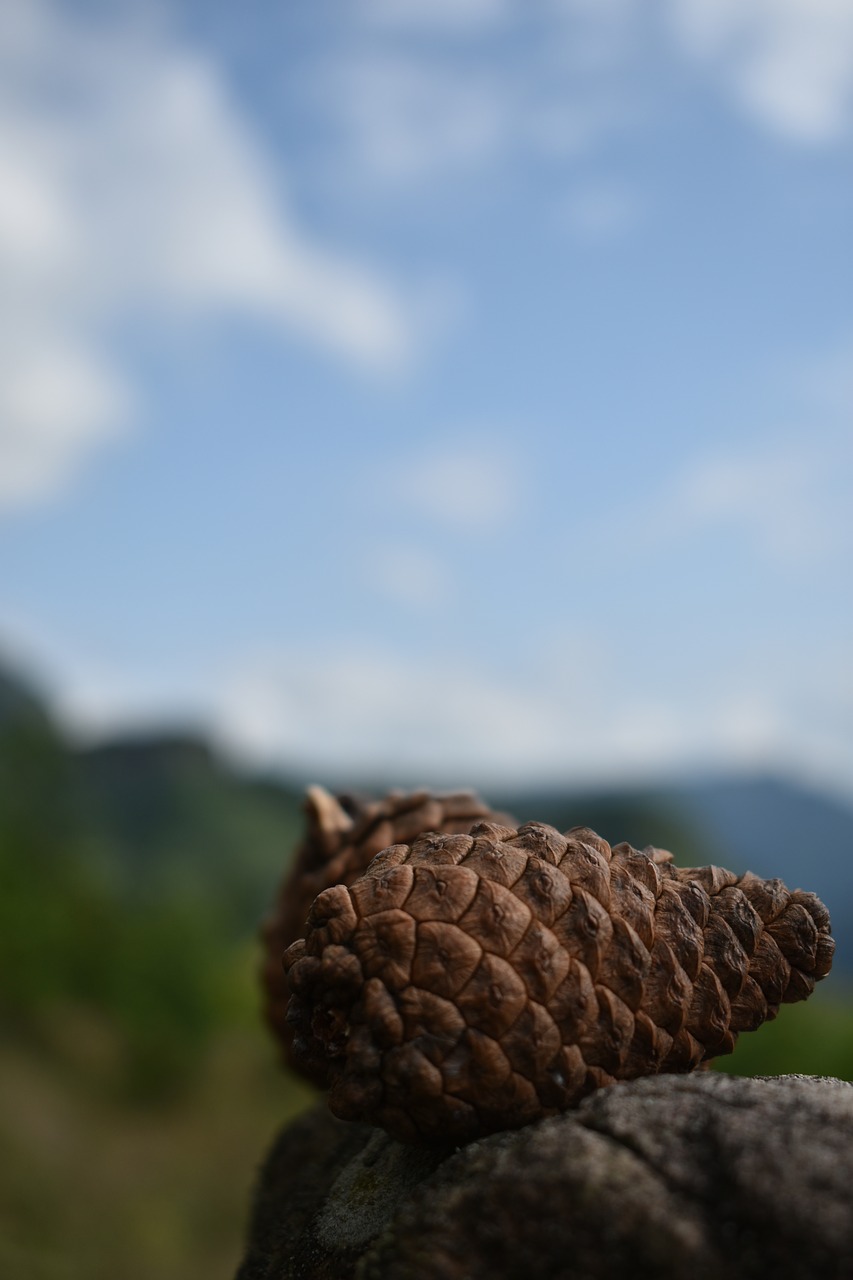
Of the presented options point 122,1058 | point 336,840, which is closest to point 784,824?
point 122,1058

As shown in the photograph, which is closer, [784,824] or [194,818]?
[194,818]

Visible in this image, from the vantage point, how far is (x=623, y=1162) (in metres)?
1.23

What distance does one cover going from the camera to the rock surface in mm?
1143

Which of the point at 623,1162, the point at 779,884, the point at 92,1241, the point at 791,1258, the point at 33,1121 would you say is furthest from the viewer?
the point at 33,1121

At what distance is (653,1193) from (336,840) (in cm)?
114

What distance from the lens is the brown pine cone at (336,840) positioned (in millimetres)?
2131

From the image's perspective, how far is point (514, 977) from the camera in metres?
1.36

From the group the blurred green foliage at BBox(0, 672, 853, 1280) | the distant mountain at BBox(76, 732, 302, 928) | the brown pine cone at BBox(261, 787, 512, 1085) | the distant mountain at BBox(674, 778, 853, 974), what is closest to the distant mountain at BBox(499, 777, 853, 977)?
the distant mountain at BBox(674, 778, 853, 974)

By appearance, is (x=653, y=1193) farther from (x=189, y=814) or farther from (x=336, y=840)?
(x=189, y=814)

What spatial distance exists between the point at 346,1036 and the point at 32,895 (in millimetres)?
12717

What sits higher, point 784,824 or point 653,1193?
point 784,824

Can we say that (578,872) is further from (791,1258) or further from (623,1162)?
(791,1258)

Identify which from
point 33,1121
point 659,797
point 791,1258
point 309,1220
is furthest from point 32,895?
point 659,797

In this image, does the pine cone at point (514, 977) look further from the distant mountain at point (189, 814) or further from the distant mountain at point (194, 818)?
the distant mountain at point (189, 814)
